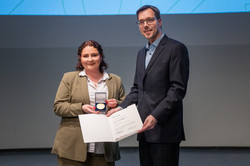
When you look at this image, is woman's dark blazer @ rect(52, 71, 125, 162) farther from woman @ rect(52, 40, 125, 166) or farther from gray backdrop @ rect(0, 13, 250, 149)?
gray backdrop @ rect(0, 13, 250, 149)

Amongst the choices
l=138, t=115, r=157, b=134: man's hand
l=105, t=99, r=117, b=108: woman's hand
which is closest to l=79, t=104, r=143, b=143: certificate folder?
l=138, t=115, r=157, b=134: man's hand

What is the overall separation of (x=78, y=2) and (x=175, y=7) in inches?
56.1

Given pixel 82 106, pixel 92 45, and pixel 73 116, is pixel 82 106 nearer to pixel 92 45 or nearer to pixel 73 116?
pixel 73 116

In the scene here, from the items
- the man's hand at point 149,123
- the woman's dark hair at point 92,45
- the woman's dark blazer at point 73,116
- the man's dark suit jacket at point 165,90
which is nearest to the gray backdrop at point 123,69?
the woman's dark hair at point 92,45

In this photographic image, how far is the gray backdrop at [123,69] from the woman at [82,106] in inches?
86.7

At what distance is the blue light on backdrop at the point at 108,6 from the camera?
11.5ft

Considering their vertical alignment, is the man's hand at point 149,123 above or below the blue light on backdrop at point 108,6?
below

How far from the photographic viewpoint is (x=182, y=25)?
385 centimetres

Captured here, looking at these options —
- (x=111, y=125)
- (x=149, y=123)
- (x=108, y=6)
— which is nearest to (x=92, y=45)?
(x=111, y=125)

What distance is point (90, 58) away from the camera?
1.67 meters

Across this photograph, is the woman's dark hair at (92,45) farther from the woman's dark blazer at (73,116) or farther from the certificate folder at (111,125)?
the certificate folder at (111,125)

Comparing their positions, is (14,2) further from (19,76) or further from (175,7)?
(175,7)

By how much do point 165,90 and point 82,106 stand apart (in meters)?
0.56

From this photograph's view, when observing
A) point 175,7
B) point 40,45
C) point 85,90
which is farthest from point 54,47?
point 85,90
